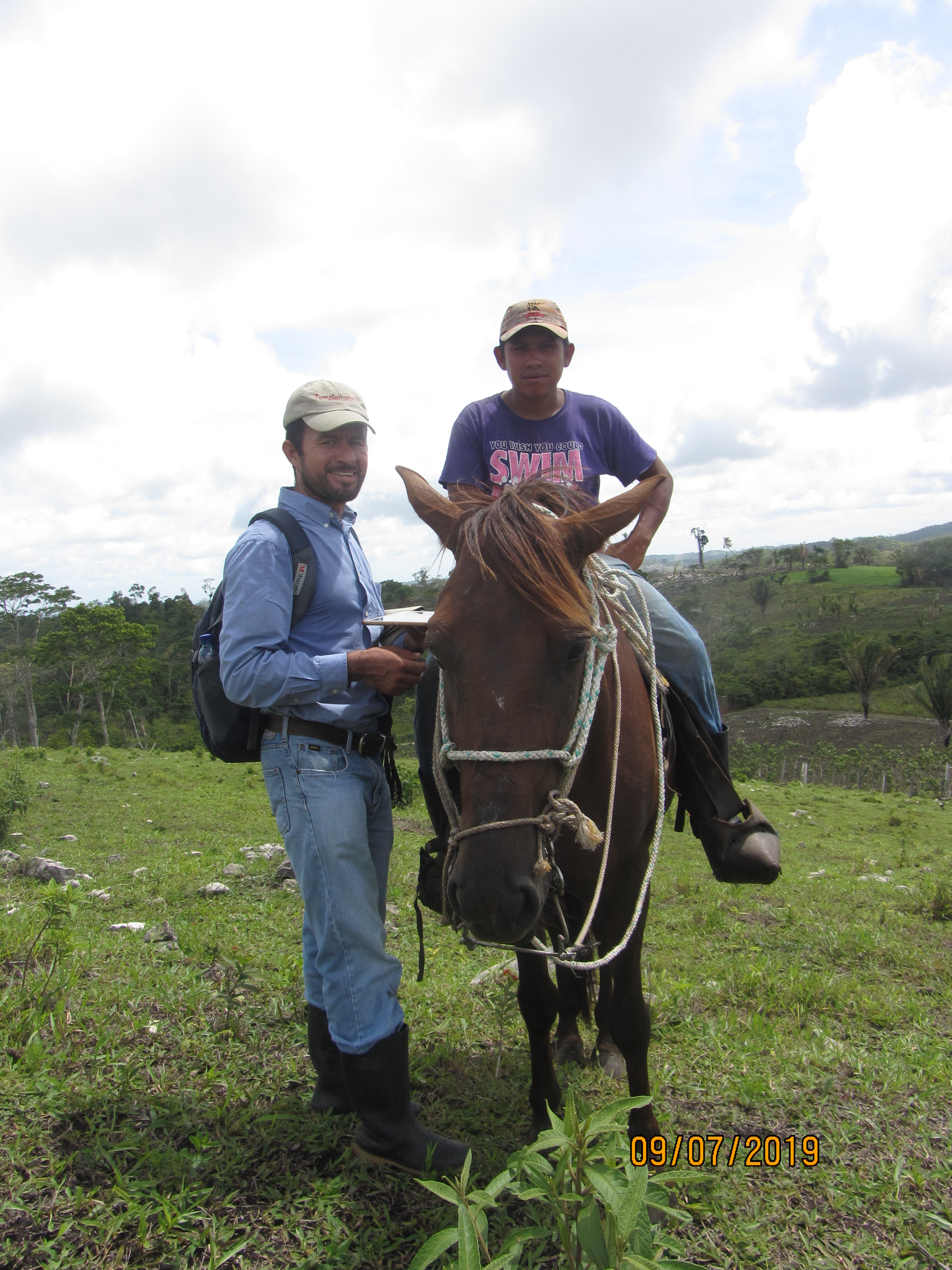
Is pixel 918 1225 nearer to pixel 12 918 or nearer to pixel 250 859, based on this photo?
pixel 12 918

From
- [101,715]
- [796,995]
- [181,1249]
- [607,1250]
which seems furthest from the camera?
[101,715]

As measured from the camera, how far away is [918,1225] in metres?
2.47

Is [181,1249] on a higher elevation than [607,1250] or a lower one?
lower

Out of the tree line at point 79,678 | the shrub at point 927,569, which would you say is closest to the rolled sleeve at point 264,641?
the tree line at point 79,678

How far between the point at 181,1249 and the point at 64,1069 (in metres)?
1.04

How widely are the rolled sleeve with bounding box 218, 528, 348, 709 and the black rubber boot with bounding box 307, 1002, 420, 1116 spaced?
136 cm

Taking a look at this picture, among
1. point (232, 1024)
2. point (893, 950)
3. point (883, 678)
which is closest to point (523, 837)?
point (232, 1024)

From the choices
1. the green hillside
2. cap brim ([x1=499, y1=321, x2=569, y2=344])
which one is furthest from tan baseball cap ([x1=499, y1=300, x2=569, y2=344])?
the green hillside

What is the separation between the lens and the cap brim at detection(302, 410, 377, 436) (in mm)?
2758

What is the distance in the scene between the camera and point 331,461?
2.87m

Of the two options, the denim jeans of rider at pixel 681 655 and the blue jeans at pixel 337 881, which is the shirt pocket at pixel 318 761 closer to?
the blue jeans at pixel 337 881

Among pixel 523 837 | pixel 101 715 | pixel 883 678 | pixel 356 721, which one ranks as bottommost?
pixel 883 678

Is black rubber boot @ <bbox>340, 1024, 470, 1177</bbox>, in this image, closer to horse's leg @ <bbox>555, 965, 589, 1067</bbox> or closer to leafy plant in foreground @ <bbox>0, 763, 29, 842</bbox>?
horse's leg @ <bbox>555, 965, 589, 1067</bbox>

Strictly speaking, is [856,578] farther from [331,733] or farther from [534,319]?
[331,733]
